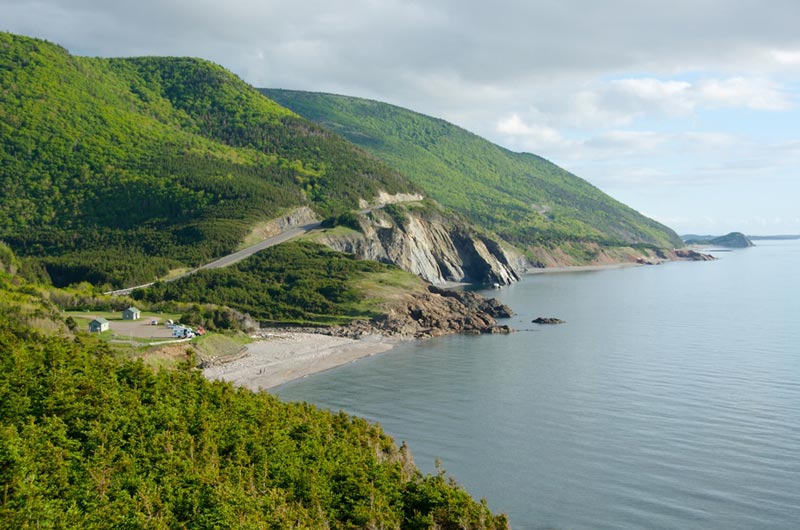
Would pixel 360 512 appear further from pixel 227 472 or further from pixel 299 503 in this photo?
pixel 227 472

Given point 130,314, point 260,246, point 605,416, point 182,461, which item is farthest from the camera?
point 260,246

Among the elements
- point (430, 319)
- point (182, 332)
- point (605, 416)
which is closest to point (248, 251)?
point (430, 319)

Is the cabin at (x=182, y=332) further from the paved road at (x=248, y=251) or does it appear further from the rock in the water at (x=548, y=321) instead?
the rock in the water at (x=548, y=321)

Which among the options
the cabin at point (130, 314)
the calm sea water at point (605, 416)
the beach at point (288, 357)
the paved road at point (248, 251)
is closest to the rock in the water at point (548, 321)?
the calm sea water at point (605, 416)

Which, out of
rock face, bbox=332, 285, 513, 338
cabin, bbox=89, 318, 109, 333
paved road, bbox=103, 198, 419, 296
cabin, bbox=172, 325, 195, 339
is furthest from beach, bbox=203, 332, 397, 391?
paved road, bbox=103, 198, 419, 296

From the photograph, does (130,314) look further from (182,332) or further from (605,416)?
(605,416)
